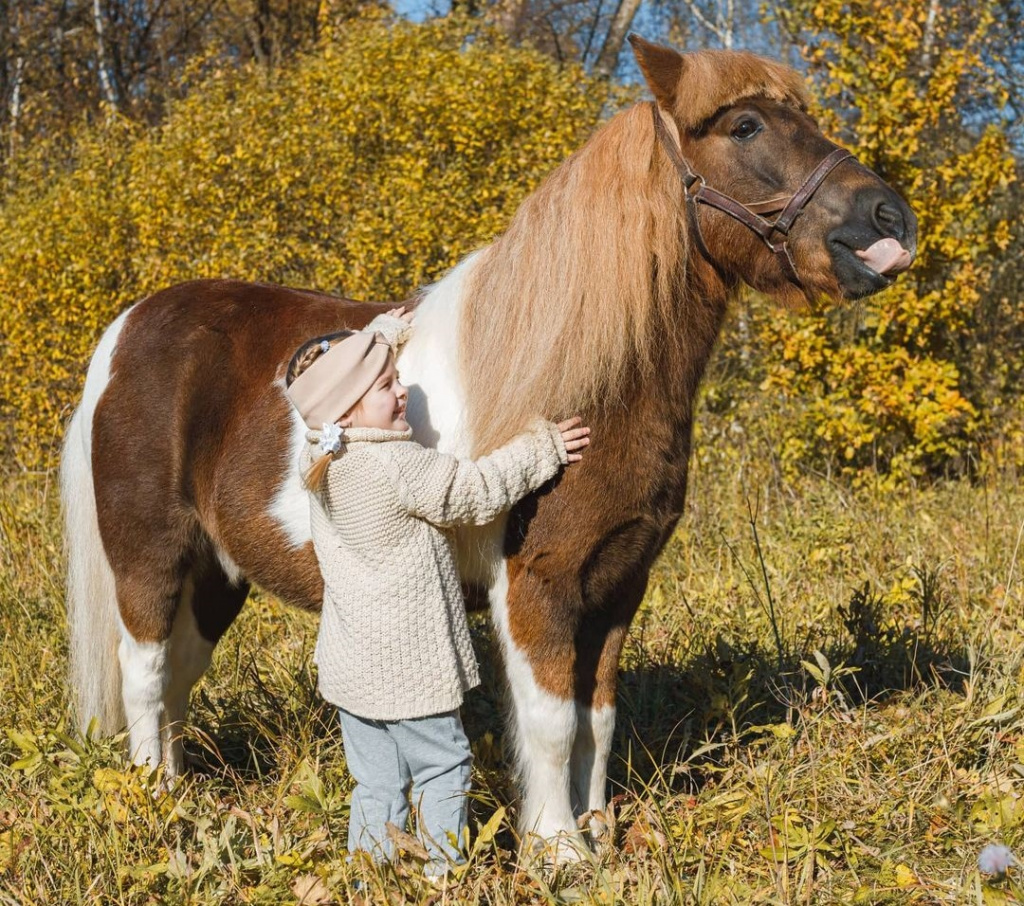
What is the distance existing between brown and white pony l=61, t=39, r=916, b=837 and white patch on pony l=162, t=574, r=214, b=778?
0.38 metres

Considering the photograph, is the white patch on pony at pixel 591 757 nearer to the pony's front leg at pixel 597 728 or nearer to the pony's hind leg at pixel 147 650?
the pony's front leg at pixel 597 728

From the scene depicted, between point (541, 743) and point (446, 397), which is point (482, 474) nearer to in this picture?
point (446, 397)

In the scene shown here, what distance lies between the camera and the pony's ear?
8.39 feet

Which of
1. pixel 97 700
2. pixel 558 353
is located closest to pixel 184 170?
pixel 97 700

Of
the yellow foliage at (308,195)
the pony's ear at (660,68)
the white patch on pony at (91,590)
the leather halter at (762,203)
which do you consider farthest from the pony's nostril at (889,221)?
the yellow foliage at (308,195)

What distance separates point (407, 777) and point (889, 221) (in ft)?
5.96

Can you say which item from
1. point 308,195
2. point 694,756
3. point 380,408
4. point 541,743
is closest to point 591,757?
point 541,743

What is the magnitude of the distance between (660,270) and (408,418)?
2.49 ft

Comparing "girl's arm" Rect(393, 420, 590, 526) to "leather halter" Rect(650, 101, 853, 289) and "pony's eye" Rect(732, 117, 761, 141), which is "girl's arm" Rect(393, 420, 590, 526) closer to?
"leather halter" Rect(650, 101, 853, 289)

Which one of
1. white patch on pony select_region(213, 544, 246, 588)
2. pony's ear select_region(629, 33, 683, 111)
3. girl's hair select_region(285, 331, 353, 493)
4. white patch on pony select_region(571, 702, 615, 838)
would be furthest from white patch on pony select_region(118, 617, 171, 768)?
pony's ear select_region(629, 33, 683, 111)

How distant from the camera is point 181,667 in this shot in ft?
11.2

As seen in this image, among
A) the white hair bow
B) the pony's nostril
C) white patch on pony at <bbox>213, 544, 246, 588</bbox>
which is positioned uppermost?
the pony's nostril

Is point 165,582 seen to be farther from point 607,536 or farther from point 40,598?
point 40,598

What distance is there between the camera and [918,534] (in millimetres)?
5492
